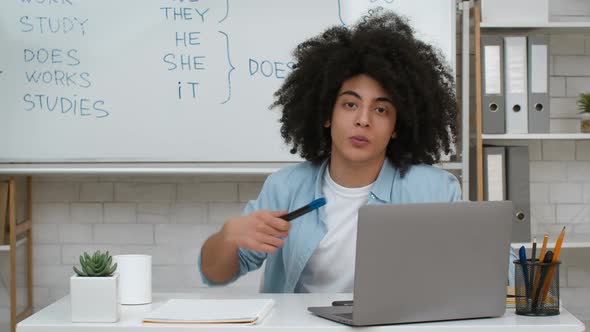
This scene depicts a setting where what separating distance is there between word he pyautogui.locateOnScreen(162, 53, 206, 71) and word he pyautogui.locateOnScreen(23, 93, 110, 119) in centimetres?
28

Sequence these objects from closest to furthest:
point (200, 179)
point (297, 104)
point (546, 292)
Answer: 1. point (546, 292)
2. point (297, 104)
3. point (200, 179)

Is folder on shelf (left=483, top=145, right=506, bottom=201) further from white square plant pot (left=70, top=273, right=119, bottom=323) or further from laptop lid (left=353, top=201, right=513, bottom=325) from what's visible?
white square plant pot (left=70, top=273, right=119, bottom=323)

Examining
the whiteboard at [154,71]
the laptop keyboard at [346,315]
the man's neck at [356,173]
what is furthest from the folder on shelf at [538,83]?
the laptop keyboard at [346,315]

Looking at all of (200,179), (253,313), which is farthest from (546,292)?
(200,179)

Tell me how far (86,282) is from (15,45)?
5.96 ft

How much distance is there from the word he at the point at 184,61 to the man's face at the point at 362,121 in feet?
3.61

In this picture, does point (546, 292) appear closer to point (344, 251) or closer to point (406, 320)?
point (406, 320)

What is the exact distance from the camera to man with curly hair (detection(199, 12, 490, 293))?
1877 mm

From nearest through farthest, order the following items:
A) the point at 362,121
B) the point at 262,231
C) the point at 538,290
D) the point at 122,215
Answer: the point at 538,290, the point at 262,231, the point at 362,121, the point at 122,215

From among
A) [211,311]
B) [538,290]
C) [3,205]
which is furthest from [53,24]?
[538,290]

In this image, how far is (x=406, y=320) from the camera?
1.34 m

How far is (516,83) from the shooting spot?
291 cm

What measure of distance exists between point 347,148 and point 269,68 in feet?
3.88

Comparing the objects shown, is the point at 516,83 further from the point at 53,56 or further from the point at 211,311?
the point at 211,311
